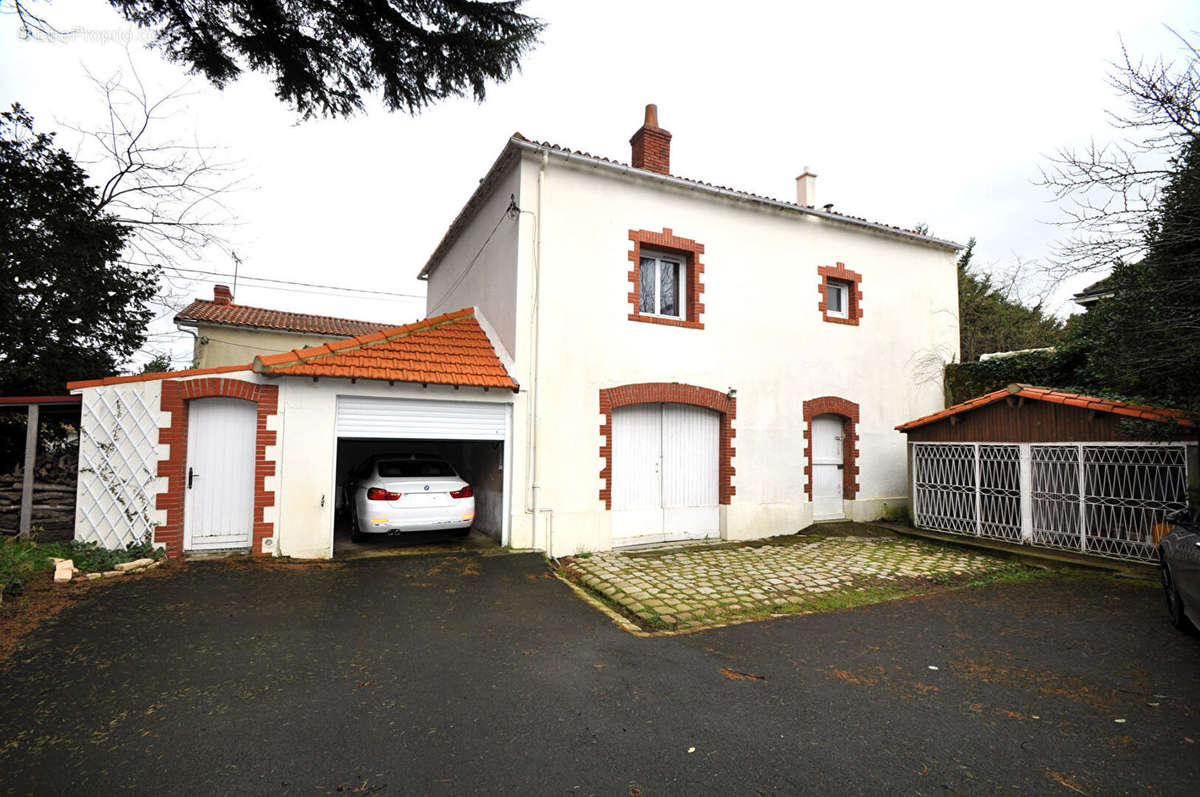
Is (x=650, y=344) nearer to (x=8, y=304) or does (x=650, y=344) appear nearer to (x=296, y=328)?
(x=8, y=304)

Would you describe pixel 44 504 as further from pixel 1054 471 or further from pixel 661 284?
pixel 1054 471

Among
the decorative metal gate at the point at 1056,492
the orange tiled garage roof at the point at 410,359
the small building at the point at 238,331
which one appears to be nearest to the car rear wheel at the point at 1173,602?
the decorative metal gate at the point at 1056,492

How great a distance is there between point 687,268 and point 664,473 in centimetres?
368

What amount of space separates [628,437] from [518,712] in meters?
6.23

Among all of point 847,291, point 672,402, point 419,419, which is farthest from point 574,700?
point 847,291

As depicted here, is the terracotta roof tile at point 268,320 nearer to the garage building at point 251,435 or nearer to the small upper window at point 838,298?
the garage building at point 251,435

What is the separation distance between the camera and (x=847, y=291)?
1193 cm

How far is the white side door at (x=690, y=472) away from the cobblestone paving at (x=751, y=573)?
743 millimetres

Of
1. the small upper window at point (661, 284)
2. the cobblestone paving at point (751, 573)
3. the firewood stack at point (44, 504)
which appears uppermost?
the small upper window at point (661, 284)

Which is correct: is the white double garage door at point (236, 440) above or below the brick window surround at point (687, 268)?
below

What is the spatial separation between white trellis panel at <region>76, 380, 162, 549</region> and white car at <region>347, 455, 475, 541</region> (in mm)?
2587

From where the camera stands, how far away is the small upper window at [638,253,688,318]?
10.2 m

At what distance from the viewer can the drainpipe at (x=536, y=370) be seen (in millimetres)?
8656

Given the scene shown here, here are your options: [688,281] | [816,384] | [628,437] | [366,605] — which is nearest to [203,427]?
[366,605]
